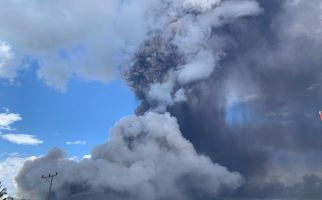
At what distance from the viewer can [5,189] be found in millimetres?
103750
